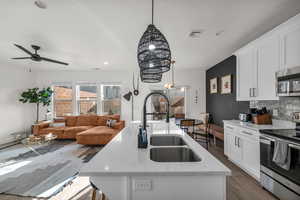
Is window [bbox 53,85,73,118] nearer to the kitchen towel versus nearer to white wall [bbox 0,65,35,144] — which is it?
white wall [bbox 0,65,35,144]

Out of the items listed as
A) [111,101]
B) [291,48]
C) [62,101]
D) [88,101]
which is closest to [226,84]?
[291,48]

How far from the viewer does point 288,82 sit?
203 centimetres

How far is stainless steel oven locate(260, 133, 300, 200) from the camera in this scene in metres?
1.67

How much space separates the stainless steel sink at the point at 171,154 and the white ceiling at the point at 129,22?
1.79m

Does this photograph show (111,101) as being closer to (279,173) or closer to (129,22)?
(129,22)

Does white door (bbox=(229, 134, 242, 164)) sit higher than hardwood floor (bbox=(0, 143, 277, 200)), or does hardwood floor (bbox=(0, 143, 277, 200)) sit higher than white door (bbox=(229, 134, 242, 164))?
white door (bbox=(229, 134, 242, 164))

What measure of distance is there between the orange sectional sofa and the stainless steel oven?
134 inches

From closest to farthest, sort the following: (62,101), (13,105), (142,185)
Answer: (142,185)
(13,105)
(62,101)

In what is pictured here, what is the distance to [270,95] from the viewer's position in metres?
2.45

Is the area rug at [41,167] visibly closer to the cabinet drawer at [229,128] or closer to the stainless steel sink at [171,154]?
the stainless steel sink at [171,154]

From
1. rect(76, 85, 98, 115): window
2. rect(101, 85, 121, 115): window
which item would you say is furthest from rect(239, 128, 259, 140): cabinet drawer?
rect(76, 85, 98, 115): window

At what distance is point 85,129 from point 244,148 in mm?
4419

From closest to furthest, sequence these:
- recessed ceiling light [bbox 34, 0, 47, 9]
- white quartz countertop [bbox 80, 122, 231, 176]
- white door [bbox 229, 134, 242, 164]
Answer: white quartz countertop [bbox 80, 122, 231, 176] < recessed ceiling light [bbox 34, 0, 47, 9] < white door [bbox 229, 134, 242, 164]

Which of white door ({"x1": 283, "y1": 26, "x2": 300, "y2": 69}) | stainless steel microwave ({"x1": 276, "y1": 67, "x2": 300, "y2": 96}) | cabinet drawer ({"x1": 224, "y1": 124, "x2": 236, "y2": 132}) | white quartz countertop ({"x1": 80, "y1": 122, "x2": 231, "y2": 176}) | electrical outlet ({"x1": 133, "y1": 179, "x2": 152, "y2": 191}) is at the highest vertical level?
white door ({"x1": 283, "y1": 26, "x2": 300, "y2": 69})
